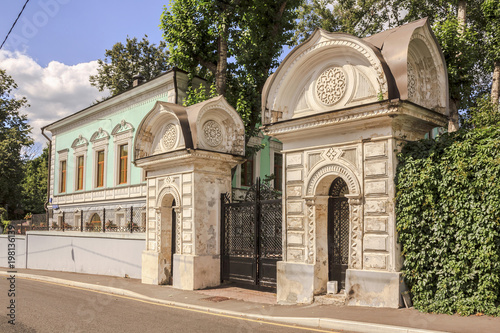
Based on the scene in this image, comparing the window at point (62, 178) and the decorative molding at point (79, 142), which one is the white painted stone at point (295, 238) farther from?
the window at point (62, 178)

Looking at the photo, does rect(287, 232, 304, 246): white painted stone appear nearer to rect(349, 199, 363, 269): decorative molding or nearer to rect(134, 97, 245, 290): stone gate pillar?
rect(349, 199, 363, 269): decorative molding

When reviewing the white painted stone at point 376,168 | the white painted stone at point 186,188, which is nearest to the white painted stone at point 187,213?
the white painted stone at point 186,188

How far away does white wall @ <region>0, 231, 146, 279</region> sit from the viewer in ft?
55.4

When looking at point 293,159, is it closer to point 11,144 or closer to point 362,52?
point 362,52

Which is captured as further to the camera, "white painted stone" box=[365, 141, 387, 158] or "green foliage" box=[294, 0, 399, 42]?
"green foliage" box=[294, 0, 399, 42]

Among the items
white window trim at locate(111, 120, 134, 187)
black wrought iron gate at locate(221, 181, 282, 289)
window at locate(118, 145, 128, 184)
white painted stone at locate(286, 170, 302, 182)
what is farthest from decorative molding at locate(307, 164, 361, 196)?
window at locate(118, 145, 128, 184)

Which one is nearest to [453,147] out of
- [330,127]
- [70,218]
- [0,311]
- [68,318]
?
[330,127]

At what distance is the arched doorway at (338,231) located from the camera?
405 inches

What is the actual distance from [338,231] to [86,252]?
A: 1289 centimetres

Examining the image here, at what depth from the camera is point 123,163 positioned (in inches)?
946

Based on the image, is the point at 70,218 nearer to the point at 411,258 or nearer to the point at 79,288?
the point at 79,288

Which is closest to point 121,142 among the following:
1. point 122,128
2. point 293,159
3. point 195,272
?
point 122,128

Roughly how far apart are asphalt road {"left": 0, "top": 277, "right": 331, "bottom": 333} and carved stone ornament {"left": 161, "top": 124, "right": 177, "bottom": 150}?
180 inches

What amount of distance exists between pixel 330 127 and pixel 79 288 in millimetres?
10016
